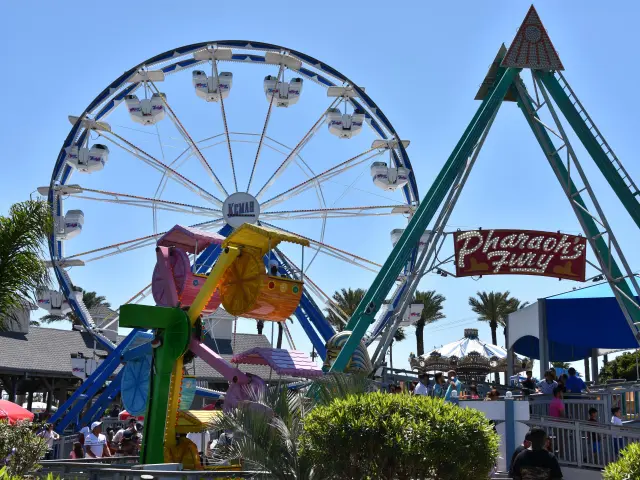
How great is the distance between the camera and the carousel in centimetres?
3316

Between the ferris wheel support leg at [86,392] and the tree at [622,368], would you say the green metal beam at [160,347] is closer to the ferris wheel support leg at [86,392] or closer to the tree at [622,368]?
the ferris wheel support leg at [86,392]

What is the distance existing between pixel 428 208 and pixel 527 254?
8.17 ft

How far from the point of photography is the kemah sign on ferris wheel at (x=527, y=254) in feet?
64.6

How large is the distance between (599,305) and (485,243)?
13.6 feet

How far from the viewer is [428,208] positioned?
19.7 m

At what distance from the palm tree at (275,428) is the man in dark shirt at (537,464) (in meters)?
2.10

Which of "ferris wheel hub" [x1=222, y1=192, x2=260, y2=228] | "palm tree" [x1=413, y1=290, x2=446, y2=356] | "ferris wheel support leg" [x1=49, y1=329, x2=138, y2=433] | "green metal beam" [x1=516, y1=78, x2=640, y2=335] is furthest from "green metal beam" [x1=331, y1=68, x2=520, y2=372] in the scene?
"palm tree" [x1=413, y1=290, x2=446, y2=356]

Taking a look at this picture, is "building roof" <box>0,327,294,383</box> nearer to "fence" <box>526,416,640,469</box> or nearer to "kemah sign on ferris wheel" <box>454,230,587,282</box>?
"kemah sign on ferris wheel" <box>454,230,587,282</box>

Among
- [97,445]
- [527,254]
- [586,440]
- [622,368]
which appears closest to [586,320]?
[527,254]

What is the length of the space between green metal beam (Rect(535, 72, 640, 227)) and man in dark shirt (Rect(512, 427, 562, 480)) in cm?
1179

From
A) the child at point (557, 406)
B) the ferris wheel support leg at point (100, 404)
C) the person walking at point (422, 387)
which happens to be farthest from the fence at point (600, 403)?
the ferris wheel support leg at point (100, 404)

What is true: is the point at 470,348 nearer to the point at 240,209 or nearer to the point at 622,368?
the point at 240,209

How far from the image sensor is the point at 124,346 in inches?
1065

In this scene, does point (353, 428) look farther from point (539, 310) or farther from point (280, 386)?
point (539, 310)
